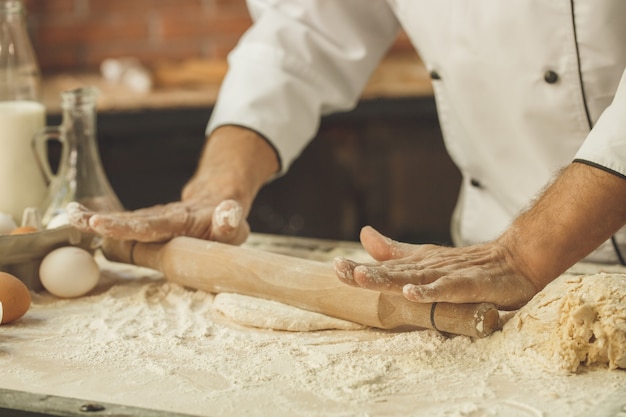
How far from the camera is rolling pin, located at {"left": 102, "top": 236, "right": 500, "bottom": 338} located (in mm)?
1127

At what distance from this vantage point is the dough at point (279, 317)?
1.21 meters

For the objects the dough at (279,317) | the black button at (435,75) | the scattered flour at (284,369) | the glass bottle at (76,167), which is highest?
the black button at (435,75)

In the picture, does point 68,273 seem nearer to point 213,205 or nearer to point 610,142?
point 213,205

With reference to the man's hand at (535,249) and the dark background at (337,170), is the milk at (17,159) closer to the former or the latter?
the man's hand at (535,249)

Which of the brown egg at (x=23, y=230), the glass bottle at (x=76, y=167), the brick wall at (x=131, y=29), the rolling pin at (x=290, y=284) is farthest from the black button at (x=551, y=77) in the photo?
the brick wall at (x=131, y=29)

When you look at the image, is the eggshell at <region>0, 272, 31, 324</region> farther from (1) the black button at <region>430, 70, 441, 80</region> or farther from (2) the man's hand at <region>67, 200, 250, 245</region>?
(1) the black button at <region>430, 70, 441, 80</region>

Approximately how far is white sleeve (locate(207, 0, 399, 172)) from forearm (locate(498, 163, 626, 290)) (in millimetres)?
699

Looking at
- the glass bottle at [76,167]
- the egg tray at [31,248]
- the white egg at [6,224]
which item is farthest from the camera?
the glass bottle at [76,167]

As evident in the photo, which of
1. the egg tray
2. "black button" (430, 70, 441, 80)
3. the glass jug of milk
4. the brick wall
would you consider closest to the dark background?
the brick wall

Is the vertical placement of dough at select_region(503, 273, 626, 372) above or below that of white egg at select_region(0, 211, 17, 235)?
below

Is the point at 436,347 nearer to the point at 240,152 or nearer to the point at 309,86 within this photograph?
the point at 240,152

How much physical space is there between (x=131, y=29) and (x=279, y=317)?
2762 millimetres

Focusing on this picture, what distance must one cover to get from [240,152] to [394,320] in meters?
0.63

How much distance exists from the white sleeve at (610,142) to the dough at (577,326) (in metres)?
0.17
